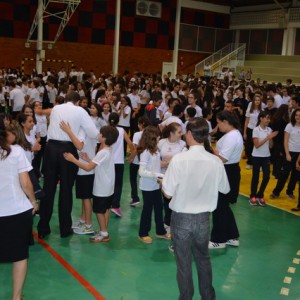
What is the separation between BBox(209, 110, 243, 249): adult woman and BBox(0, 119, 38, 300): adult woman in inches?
94.3

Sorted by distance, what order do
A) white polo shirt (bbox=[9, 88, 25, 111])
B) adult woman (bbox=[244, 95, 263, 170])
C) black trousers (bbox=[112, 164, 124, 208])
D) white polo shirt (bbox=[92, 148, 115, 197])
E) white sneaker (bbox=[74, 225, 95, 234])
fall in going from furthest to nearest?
1. white polo shirt (bbox=[9, 88, 25, 111])
2. adult woman (bbox=[244, 95, 263, 170])
3. black trousers (bbox=[112, 164, 124, 208])
4. white sneaker (bbox=[74, 225, 95, 234])
5. white polo shirt (bbox=[92, 148, 115, 197])

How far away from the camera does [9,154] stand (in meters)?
3.19

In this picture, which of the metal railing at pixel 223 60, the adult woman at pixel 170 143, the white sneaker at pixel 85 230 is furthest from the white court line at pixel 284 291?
the metal railing at pixel 223 60

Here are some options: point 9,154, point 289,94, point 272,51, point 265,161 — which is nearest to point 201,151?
point 9,154

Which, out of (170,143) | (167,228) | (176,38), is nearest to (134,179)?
(167,228)

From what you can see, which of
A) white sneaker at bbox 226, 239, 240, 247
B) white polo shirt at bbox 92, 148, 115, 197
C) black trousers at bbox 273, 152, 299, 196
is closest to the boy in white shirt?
white polo shirt at bbox 92, 148, 115, 197

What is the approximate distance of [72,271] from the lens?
14.4 feet

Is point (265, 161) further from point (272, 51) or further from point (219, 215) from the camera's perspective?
point (272, 51)

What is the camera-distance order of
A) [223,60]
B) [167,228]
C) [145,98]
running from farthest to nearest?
1. [223,60]
2. [145,98]
3. [167,228]

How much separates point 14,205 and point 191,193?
129 centimetres

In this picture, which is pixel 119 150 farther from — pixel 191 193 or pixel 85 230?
pixel 191 193

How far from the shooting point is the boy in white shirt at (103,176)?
4.90 m

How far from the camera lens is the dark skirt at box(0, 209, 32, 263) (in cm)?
325

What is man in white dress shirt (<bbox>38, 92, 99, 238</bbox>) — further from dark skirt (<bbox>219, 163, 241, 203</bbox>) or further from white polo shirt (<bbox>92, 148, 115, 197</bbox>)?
dark skirt (<bbox>219, 163, 241, 203</bbox>)
